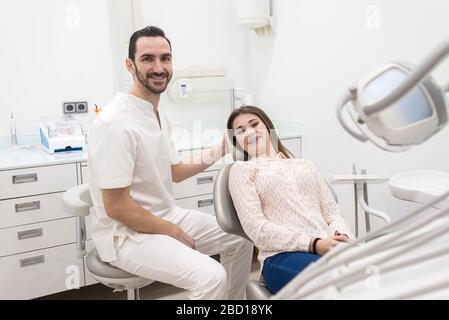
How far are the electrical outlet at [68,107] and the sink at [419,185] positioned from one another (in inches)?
77.2

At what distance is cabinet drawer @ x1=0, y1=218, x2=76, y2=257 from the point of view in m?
2.02

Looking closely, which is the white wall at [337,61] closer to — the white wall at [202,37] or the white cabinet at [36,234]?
the white wall at [202,37]

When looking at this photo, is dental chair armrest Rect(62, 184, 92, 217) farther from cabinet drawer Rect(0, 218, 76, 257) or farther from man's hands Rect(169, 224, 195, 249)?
cabinet drawer Rect(0, 218, 76, 257)

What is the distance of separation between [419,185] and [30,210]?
1847 mm

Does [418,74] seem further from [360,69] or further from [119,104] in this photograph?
[360,69]

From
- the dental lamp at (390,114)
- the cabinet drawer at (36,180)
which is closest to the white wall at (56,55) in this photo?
the cabinet drawer at (36,180)

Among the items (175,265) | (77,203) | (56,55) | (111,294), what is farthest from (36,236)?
(56,55)

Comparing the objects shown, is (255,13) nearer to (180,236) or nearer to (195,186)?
(195,186)

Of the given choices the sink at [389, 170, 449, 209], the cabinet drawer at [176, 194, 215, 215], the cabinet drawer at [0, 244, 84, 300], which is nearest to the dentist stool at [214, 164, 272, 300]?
the sink at [389, 170, 449, 209]

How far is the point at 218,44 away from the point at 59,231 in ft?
6.08

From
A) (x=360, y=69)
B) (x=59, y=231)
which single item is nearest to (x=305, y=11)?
(x=360, y=69)

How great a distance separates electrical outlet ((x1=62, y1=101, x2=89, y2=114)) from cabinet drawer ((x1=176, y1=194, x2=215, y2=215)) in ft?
3.01

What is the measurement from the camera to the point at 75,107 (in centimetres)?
266

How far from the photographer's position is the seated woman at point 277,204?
1354 mm
